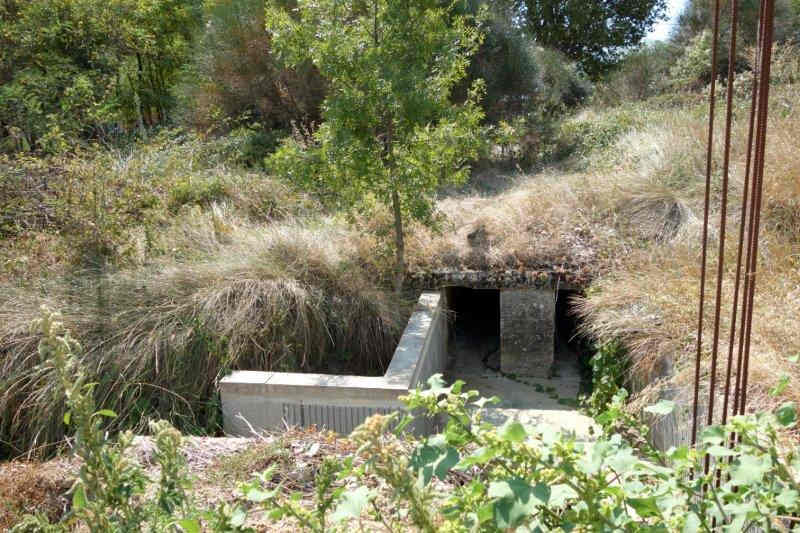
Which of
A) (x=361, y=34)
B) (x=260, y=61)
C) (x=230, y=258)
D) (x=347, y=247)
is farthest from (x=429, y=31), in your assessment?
(x=260, y=61)

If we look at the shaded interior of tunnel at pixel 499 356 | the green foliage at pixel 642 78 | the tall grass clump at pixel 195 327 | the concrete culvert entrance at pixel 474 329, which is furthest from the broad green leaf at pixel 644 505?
the green foliage at pixel 642 78

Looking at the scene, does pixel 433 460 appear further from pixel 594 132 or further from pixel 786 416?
pixel 594 132

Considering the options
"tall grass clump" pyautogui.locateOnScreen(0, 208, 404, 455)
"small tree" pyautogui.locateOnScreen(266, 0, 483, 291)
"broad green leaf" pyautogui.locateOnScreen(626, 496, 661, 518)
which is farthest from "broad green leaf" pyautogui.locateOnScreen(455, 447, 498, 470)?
"small tree" pyautogui.locateOnScreen(266, 0, 483, 291)

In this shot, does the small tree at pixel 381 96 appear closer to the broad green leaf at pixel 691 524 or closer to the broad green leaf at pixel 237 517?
the broad green leaf at pixel 237 517

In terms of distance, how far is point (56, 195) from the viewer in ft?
21.5

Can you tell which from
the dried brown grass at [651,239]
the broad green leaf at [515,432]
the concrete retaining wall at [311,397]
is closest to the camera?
the broad green leaf at [515,432]

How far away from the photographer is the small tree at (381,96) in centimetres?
514

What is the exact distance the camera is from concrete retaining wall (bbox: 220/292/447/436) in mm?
4363

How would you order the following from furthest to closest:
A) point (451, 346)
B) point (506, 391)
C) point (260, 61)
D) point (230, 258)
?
point (260, 61)
point (451, 346)
point (506, 391)
point (230, 258)

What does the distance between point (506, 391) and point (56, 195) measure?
15.4 ft

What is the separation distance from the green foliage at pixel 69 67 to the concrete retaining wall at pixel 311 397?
386cm

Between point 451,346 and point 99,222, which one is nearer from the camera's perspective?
point 99,222

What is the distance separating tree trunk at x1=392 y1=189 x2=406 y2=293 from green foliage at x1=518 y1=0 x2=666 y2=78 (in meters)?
17.4

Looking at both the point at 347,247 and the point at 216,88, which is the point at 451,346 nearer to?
the point at 347,247
